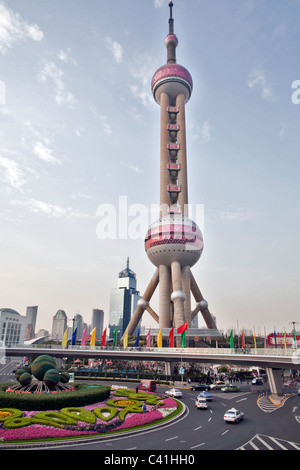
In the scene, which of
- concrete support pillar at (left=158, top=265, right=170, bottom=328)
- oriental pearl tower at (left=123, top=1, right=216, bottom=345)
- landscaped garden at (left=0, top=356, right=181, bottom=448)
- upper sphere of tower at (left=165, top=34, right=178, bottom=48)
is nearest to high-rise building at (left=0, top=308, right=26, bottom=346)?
oriental pearl tower at (left=123, top=1, right=216, bottom=345)

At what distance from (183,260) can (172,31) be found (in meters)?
77.6

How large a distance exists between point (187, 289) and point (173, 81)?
6166 centimetres

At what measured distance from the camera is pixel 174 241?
271ft

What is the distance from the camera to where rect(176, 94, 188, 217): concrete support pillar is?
9250 cm

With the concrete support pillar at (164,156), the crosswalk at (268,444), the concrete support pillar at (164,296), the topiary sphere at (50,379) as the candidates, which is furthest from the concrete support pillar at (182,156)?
the crosswalk at (268,444)

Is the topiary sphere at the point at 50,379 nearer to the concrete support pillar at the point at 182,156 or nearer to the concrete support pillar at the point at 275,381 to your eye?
the concrete support pillar at the point at 275,381

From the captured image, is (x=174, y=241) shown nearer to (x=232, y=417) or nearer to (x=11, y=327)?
(x=232, y=417)

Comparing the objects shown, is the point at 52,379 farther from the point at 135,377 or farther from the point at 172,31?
the point at 172,31

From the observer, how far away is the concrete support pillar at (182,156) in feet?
303

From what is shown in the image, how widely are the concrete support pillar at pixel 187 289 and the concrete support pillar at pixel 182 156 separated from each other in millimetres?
15674

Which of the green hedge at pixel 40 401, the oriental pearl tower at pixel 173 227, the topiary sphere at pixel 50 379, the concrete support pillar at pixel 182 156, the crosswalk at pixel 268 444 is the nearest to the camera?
the crosswalk at pixel 268 444

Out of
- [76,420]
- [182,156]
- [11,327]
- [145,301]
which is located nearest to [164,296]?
[145,301]

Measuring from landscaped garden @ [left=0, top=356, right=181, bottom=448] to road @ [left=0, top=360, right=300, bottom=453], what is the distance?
1.64 m

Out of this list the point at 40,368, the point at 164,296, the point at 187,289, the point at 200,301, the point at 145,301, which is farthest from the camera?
the point at 200,301
